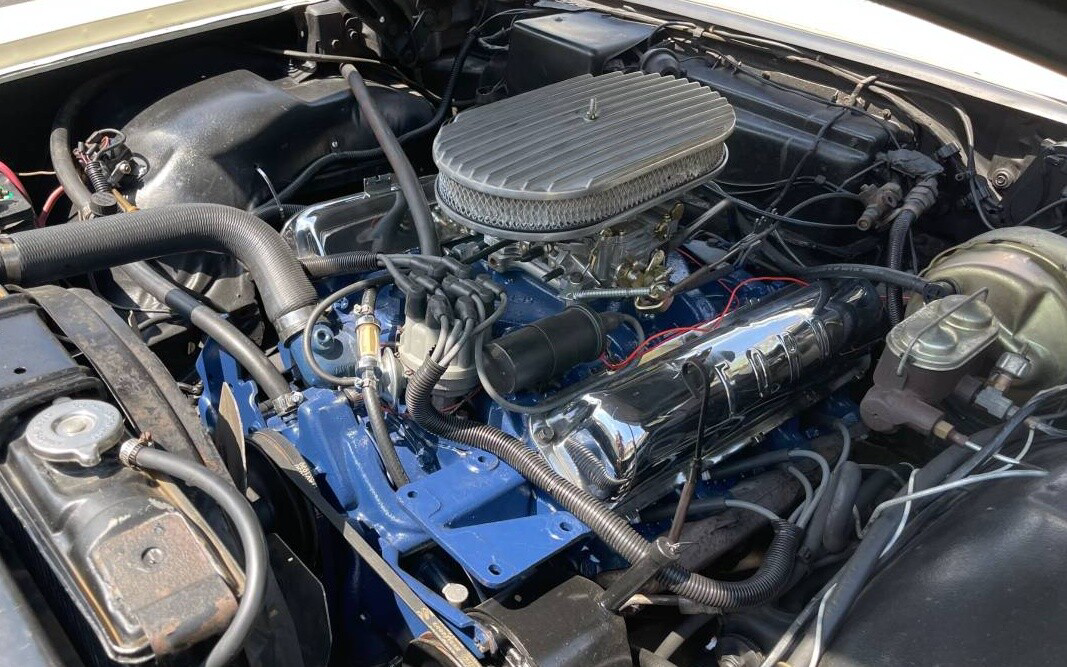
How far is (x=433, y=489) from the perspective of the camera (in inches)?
49.6

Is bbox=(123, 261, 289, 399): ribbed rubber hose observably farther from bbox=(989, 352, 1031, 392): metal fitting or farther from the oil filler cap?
bbox=(989, 352, 1031, 392): metal fitting

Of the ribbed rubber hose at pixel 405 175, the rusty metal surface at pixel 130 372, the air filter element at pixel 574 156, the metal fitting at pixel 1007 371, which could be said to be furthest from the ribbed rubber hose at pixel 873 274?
the rusty metal surface at pixel 130 372

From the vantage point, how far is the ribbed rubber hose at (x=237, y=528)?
2.56 ft

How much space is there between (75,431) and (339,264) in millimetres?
799

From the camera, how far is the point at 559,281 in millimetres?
1568

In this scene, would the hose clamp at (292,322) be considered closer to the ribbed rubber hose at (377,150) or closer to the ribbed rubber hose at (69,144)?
the ribbed rubber hose at (377,150)

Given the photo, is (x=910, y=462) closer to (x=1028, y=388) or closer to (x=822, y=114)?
(x=1028, y=388)

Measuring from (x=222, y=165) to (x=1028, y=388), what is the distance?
1728 millimetres

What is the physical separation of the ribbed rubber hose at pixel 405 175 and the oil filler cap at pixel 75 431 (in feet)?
2.30

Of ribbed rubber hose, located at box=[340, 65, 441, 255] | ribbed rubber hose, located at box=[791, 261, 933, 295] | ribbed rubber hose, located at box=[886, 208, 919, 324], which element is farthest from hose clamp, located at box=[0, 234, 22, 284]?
ribbed rubber hose, located at box=[886, 208, 919, 324]

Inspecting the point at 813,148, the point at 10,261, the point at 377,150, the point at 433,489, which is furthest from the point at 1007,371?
the point at 10,261

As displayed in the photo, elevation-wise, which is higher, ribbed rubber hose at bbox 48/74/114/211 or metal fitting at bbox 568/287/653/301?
ribbed rubber hose at bbox 48/74/114/211

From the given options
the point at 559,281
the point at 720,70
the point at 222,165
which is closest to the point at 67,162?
A: the point at 222,165

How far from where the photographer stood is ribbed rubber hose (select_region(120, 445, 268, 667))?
0.78 metres
